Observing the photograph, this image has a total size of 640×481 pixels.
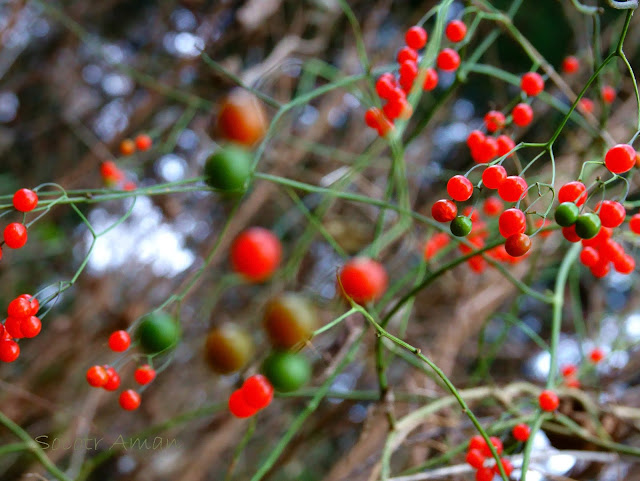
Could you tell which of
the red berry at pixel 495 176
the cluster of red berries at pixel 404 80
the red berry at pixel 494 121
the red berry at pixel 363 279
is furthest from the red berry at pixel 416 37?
the red berry at pixel 363 279

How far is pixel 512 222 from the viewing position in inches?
18.6

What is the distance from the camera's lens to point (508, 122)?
0.69m

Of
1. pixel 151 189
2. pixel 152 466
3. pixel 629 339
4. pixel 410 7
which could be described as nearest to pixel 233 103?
pixel 151 189

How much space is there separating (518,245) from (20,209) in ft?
1.46

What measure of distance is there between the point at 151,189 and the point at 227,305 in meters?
1.44

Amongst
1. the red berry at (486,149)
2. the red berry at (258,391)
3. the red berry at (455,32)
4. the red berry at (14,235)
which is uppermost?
the red berry at (455,32)

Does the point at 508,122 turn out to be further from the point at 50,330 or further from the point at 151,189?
the point at 50,330

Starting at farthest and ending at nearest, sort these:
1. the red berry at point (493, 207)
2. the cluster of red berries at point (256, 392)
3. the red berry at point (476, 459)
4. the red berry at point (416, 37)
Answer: the red berry at point (493, 207) → the red berry at point (416, 37) → the red berry at point (476, 459) → the cluster of red berries at point (256, 392)

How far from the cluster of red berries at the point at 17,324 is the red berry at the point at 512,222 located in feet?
1.38

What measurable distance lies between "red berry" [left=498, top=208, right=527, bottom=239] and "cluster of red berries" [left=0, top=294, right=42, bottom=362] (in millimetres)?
421

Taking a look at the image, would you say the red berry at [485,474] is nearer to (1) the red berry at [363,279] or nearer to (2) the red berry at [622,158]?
(2) the red berry at [622,158]

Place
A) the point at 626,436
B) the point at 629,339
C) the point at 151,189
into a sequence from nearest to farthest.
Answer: the point at 151,189 < the point at 626,436 < the point at 629,339

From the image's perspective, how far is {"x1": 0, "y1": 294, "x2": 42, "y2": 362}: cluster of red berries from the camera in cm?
51

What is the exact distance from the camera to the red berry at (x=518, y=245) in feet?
1.48
